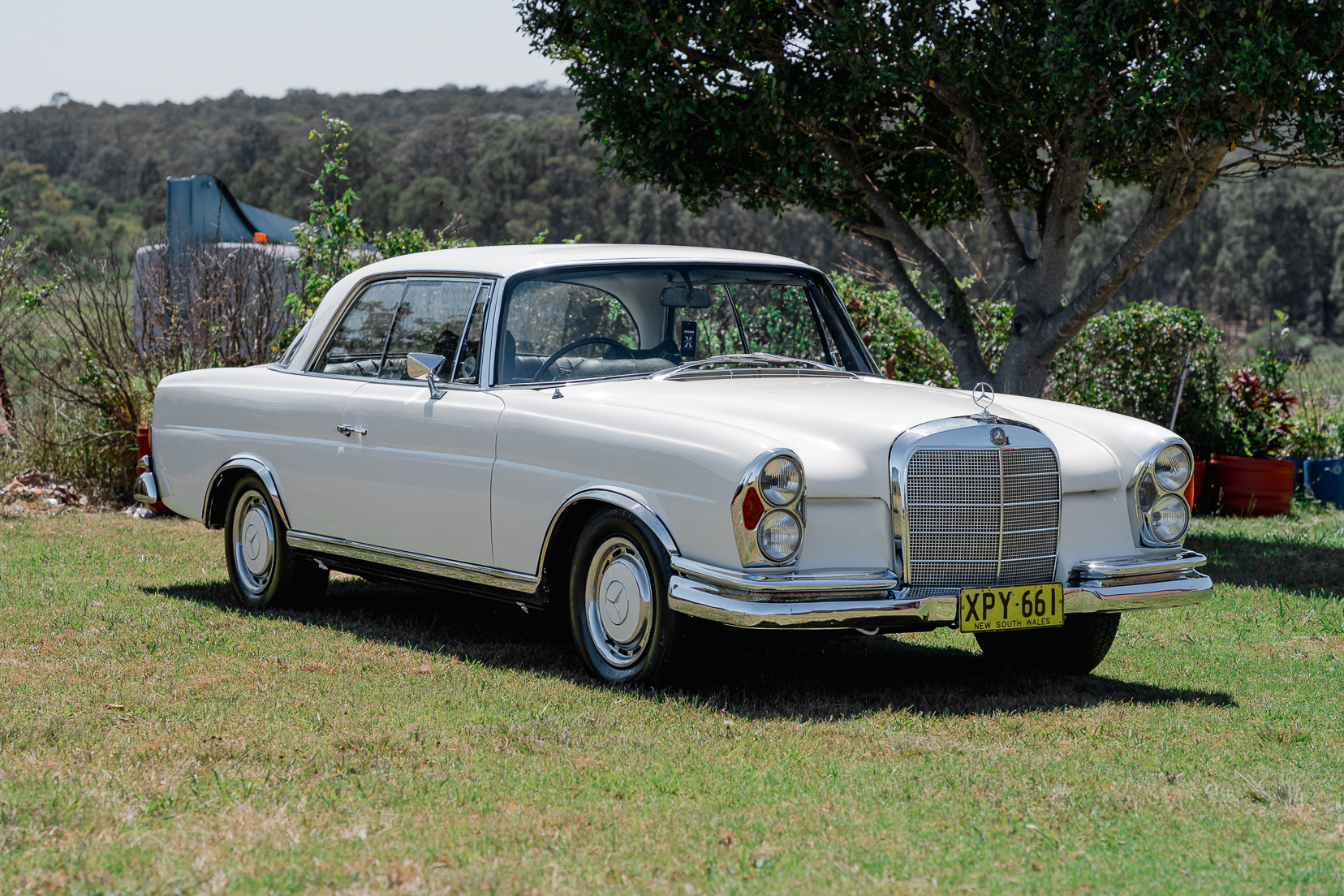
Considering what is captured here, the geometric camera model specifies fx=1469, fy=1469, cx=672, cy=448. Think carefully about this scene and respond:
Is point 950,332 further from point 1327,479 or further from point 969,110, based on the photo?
point 1327,479

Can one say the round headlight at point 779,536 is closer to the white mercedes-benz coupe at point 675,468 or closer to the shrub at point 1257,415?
the white mercedes-benz coupe at point 675,468

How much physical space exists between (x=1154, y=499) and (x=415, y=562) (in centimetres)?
310

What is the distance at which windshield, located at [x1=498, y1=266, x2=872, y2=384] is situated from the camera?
622 centimetres

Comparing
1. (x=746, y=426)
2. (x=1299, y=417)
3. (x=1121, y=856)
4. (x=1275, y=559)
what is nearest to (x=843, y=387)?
(x=746, y=426)

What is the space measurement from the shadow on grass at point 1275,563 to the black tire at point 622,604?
467 cm

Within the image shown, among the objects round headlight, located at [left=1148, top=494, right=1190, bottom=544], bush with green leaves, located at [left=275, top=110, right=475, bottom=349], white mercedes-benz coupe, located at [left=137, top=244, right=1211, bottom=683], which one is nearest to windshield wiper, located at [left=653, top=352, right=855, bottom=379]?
white mercedes-benz coupe, located at [left=137, top=244, right=1211, bottom=683]

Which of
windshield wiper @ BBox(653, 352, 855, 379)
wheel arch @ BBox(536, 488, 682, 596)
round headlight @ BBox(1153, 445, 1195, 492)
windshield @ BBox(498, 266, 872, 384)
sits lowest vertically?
wheel arch @ BBox(536, 488, 682, 596)

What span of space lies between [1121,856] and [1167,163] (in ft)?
23.3

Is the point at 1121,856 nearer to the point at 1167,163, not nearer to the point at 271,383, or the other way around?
the point at 271,383

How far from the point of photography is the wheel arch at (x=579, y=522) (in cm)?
528

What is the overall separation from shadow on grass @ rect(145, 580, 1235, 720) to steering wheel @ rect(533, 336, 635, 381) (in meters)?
1.06

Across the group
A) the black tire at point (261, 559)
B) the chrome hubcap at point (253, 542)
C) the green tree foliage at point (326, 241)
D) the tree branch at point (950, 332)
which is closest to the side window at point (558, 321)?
the black tire at point (261, 559)

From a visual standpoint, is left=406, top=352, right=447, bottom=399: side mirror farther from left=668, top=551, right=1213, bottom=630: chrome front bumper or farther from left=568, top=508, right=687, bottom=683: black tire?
left=668, top=551, right=1213, bottom=630: chrome front bumper

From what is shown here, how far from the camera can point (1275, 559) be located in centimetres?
976
